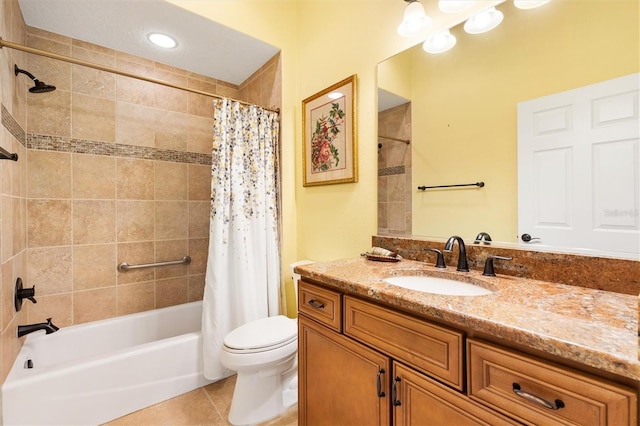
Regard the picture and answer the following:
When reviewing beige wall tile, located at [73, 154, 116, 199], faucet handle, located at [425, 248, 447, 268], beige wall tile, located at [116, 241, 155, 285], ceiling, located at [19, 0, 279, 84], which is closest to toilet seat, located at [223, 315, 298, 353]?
faucet handle, located at [425, 248, 447, 268]

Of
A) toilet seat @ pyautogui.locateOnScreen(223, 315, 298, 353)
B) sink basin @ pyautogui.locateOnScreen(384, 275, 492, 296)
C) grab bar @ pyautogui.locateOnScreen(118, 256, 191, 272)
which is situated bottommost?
toilet seat @ pyautogui.locateOnScreen(223, 315, 298, 353)

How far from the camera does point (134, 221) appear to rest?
7.22ft

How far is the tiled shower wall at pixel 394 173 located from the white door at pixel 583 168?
52 centimetres

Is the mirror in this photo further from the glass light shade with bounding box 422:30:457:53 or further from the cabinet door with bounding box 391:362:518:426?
the cabinet door with bounding box 391:362:518:426

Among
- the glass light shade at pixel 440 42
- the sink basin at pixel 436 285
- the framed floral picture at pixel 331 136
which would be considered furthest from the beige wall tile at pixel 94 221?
the glass light shade at pixel 440 42

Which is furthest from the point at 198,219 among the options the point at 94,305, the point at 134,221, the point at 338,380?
the point at 338,380

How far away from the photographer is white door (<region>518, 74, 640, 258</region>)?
0.86 meters

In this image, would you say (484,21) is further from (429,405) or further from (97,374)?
(97,374)

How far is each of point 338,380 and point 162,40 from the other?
7.85 feet

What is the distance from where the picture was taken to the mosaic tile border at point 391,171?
1.53 m

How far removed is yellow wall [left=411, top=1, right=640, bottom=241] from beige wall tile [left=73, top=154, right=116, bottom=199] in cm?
218

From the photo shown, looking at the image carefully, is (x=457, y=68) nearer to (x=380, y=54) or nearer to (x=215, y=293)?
(x=380, y=54)

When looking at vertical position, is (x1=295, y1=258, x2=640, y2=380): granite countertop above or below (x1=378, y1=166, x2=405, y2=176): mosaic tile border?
below

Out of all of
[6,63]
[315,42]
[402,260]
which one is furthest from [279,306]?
[6,63]
